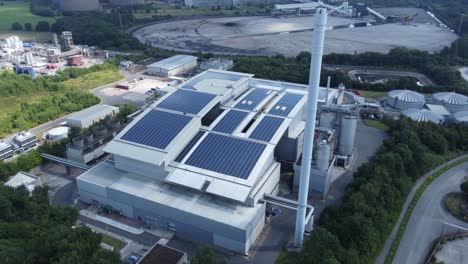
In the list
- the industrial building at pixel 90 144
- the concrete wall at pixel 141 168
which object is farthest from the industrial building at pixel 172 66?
the concrete wall at pixel 141 168

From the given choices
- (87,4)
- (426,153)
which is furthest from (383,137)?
(87,4)

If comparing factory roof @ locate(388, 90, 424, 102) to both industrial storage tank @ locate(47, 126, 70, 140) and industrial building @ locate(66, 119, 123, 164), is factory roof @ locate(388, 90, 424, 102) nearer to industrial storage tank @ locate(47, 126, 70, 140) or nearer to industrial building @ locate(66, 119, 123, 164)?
industrial building @ locate(66, 119, 123, 164)

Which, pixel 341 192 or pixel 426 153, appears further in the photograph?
pixel 426 153

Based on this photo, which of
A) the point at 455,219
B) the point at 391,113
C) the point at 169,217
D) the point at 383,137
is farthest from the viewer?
the point at 391,113

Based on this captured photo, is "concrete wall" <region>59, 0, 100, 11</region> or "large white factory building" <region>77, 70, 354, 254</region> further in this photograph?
"concrete wall" <region>59, 0, 100, 11</region>

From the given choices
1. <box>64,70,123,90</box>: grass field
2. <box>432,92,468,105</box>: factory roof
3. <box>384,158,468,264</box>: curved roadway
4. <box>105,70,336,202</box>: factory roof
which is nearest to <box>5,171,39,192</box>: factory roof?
<box>105,70,336,202</box>: factory roof

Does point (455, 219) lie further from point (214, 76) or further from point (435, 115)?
point (214, 76)

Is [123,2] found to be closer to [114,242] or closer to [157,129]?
[157,129]

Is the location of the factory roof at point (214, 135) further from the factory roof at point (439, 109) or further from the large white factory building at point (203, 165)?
the factory roof at point (439, 109)
